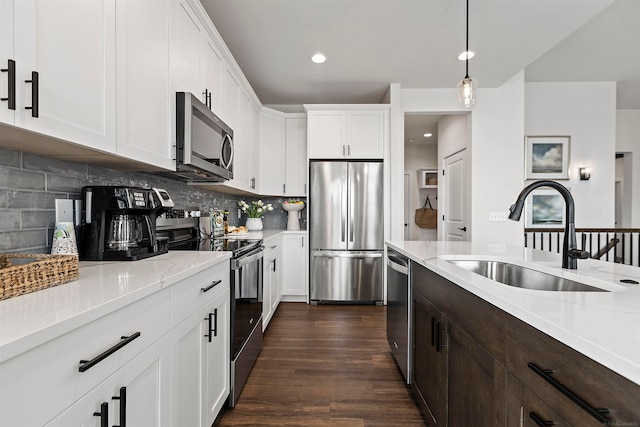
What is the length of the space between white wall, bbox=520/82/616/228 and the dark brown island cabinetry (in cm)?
485

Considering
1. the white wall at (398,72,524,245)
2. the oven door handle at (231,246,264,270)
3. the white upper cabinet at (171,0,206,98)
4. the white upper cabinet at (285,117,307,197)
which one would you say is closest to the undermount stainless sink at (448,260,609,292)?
the oven door handle at (231,246,264,270)

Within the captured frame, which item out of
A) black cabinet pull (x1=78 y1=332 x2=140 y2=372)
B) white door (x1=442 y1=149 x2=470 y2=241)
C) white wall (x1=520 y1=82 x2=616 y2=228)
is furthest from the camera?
white wall (x1=520 y1=82 x2=616 y2=228)

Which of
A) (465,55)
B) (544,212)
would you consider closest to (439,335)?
(465,55)

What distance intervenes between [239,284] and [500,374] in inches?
56.9

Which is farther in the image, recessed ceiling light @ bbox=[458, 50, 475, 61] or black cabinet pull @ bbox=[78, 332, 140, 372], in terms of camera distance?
recessed ceiling light @ bbox=[458, 50, 475, 61]

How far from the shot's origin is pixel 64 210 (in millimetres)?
1415

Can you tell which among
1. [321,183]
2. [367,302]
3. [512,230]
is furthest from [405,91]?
[367,302]

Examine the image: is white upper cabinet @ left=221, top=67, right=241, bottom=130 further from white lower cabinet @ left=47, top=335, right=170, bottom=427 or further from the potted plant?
white lower cabinet @ left=47, top=335, right=170, bottom=427

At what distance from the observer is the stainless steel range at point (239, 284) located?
1.86m

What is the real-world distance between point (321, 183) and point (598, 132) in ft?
A: 15.1

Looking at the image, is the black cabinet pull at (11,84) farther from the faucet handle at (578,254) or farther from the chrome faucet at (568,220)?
the faucet handle at (578,254)

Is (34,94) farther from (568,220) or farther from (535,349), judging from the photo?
(568,220)

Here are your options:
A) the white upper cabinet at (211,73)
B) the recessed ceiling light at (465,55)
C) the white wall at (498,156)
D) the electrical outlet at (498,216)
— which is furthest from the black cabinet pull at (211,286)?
the electrical outlet at (498,216)

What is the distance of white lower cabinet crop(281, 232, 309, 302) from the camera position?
13.6ft
